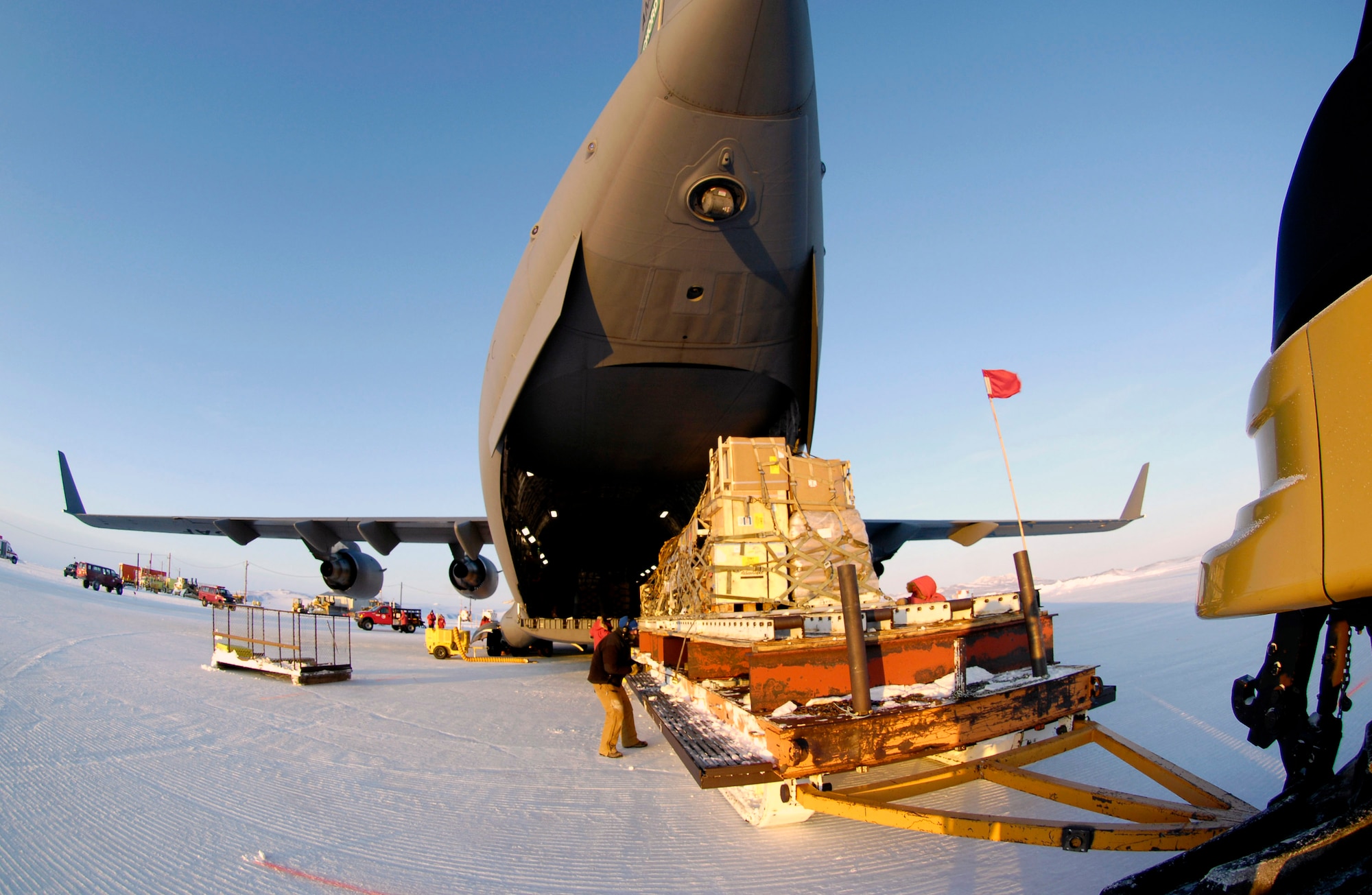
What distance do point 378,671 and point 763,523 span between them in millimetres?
10471

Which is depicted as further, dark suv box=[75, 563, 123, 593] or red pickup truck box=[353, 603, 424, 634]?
dark suv box=[75, 563, 123, 593]

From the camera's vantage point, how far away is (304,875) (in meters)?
3.04

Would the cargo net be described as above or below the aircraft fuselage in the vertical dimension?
below

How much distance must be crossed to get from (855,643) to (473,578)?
50.4ft

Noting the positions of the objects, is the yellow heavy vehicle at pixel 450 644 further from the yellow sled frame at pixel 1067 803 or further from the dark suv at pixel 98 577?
the dark suv at pixel 98 577

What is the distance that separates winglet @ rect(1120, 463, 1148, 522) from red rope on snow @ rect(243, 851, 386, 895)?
2009cm

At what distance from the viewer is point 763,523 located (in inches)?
215

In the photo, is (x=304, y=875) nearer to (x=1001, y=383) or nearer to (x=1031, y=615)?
(x=1031, y=615)

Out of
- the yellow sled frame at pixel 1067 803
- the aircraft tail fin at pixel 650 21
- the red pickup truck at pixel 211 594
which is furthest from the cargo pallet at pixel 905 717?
the red pickup truck at pixel 211 594

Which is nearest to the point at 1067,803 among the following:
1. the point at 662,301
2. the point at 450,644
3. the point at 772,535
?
the point at 772,535

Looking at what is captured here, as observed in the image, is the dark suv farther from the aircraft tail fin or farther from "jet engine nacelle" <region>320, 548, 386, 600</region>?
the aircraft tail fin

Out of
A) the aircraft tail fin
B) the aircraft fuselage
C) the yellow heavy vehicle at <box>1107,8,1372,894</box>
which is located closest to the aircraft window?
the aircraft fuselage

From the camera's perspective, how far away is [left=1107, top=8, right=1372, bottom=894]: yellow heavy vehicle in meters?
1.16

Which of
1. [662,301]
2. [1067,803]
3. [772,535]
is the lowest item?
[1067,803]
